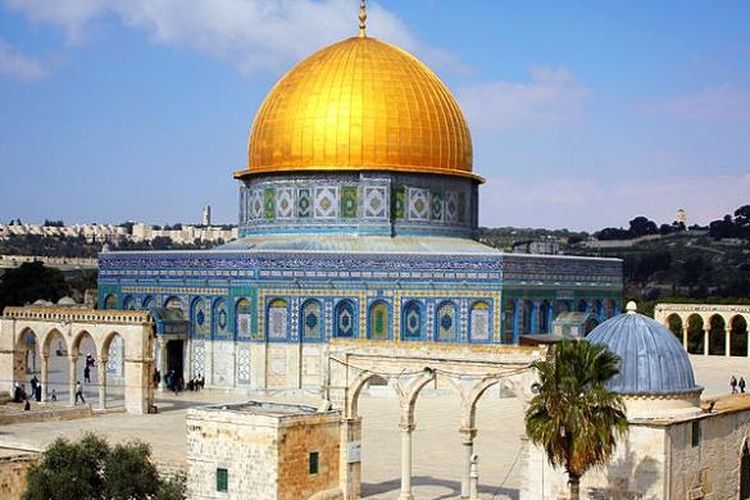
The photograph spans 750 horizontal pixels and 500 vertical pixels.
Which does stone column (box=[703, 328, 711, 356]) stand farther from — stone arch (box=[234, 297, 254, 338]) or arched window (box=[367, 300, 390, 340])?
stone arch (box=[234, 297, 254, 338])

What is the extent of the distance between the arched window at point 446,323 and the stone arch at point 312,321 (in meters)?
2.66

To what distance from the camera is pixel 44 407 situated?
85.3 feet

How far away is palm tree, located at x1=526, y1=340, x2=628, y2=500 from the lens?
13.8 metres

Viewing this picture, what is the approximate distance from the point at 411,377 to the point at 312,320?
40.0 feet

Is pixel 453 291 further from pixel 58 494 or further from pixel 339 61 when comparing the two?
pixel 58 494

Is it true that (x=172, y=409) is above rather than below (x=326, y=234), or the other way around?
below

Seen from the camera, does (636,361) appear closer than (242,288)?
Yes

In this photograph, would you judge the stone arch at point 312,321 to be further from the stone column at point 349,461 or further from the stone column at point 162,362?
the stone column at point 349,461

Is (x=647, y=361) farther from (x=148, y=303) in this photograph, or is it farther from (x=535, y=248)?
(x=535, y=248)

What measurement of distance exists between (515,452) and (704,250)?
7449 centimetres

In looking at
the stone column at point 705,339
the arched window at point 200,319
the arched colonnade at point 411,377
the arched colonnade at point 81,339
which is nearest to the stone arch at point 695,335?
the stone column at point 705,339

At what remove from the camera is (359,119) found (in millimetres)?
32594

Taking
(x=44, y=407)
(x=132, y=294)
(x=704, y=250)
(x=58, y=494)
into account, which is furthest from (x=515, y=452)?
(x=704, y=250)

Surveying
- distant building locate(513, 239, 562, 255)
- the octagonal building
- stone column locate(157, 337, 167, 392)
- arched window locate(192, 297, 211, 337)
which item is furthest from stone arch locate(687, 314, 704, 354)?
stone column locate(157, 337, 167, 392)
